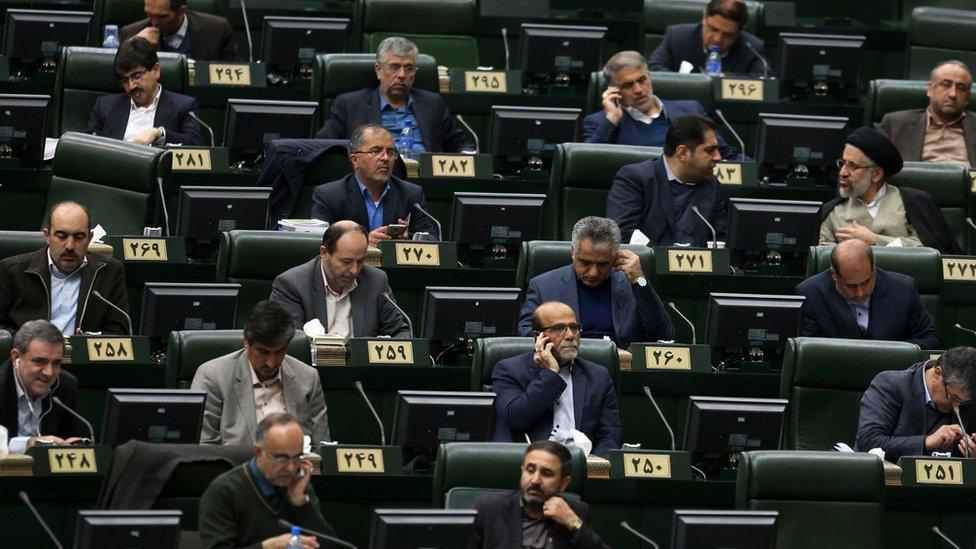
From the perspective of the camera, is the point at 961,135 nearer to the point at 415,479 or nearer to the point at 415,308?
the point at 415,308

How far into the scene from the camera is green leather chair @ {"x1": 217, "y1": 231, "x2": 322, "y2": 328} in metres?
6.66

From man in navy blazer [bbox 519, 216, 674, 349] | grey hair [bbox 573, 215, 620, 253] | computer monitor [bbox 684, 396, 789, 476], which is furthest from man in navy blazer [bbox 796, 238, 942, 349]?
computer monitor [bbox 684, 396, 789, 476]

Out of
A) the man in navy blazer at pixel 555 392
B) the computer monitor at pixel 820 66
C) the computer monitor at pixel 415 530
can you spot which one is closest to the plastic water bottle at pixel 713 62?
the computer monitor at pixel 820 66

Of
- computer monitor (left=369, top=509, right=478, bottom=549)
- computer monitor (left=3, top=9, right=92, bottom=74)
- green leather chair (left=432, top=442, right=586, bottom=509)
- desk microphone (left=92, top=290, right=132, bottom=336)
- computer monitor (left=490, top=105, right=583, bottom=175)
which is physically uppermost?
computer monitor (left=3, top=9, right=92, bottom=74)

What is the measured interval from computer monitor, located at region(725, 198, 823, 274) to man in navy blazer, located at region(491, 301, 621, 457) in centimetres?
110

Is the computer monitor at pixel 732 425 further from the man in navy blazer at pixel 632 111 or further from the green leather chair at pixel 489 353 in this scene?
the man in navy blazer at pixel 632 111

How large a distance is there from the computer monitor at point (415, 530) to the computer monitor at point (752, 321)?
1.78m

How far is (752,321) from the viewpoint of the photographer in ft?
21.4

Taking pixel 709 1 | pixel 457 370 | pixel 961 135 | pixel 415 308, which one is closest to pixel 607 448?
pixel 457 370

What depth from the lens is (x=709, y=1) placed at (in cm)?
925

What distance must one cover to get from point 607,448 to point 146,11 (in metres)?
3.42

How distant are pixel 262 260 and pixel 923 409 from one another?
2.12 meters

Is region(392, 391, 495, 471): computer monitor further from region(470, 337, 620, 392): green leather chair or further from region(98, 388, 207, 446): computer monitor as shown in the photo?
region(98, 388, 207, 446): computer monitor

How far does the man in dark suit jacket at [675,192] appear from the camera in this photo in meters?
7.33
